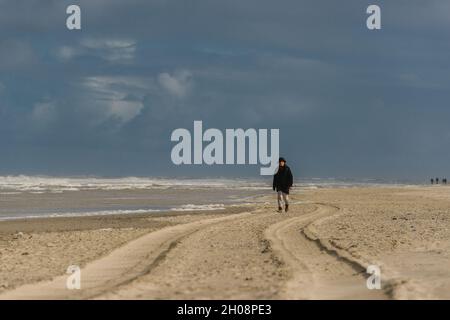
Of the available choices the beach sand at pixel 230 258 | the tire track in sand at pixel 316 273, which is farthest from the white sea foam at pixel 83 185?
the tire track in sand at pixel 316 273

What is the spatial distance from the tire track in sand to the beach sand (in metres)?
0.02

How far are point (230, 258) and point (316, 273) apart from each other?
2.86 m

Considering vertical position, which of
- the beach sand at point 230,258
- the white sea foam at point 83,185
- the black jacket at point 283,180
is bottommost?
the white sea foam at point 83,185

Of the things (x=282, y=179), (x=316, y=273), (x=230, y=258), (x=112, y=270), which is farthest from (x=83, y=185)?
(x=316, y=273)

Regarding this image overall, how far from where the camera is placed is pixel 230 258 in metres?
13.5

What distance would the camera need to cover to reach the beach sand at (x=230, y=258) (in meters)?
9.57

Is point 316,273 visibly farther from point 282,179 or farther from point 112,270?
point 282,179

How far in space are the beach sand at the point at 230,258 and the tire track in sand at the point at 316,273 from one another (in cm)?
2

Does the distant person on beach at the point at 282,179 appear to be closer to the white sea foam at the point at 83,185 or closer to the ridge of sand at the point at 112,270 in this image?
the ridge of sand at the point at 112,270

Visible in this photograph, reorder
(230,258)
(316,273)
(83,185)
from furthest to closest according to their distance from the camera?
(83,185) → (230,258) → (316,273)

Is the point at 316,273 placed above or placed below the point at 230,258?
above
